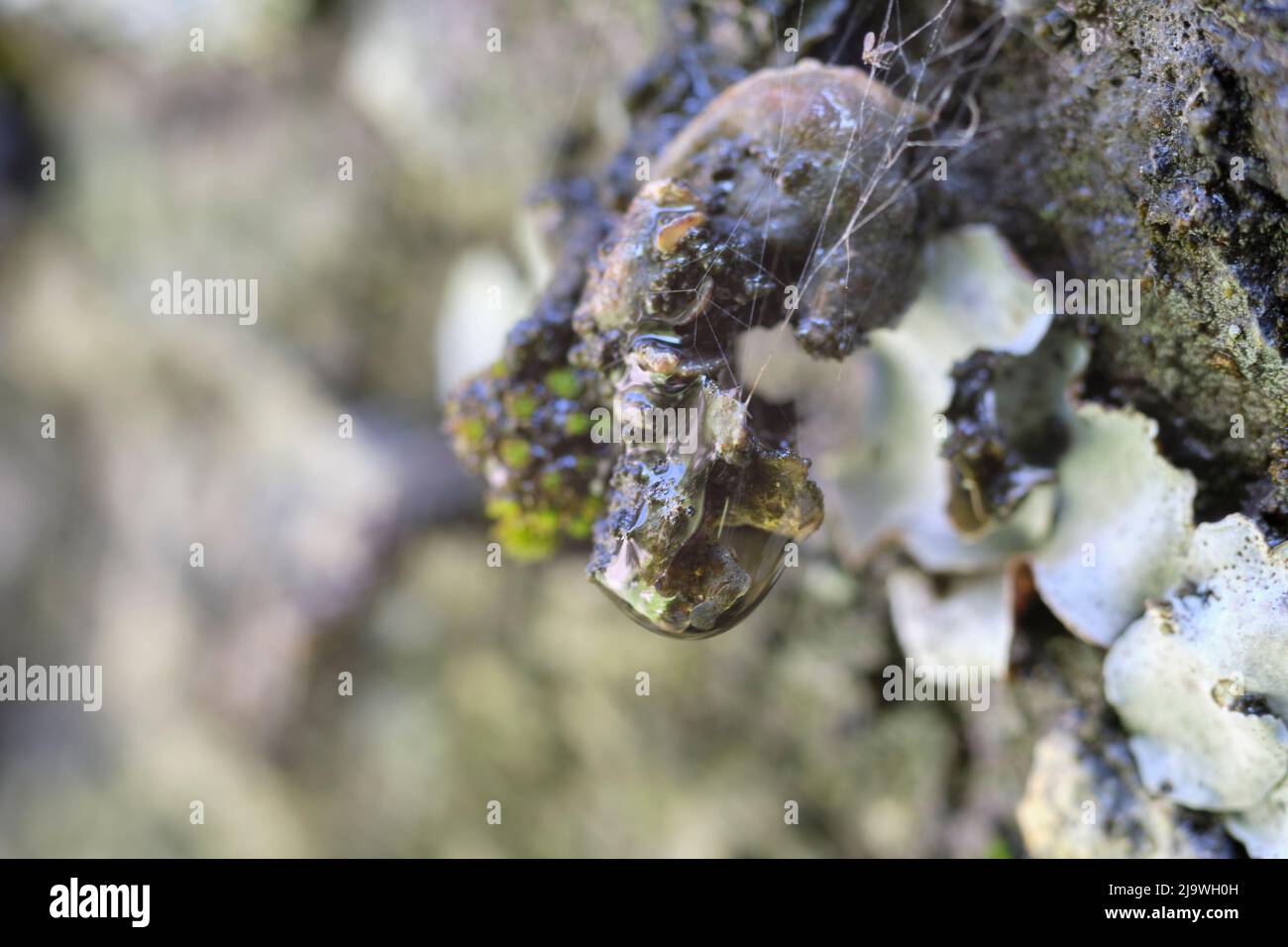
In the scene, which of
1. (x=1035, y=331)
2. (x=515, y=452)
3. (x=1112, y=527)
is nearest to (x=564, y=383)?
(x=515, y=452)

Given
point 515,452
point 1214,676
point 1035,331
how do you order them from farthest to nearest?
point 515,452, point 1035,331, point 1214,676

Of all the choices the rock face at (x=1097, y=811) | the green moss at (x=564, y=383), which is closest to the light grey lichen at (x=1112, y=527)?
the rock face at (x=1097, y=811)

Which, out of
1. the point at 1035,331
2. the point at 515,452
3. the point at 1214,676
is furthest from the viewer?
the point at 515,452

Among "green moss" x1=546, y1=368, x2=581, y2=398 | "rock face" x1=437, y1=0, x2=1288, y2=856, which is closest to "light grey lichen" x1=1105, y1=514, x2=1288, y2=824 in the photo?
"rock face" x1=437, y1=0, x2=1288, y2=856

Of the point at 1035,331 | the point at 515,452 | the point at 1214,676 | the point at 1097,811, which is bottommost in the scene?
the point at 1097,811

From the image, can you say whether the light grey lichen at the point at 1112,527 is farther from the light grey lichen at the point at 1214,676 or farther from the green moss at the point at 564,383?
the green moss at the point at 564,383

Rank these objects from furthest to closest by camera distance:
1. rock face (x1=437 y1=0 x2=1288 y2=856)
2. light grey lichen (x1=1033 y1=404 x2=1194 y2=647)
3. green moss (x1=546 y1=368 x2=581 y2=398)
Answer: green moss (x1=546 y1=368 x2=581 y2=398) → light grey lichen (x1=1033 y1=404 x2=1194 y2=647) → rock face (x1=437 y1=0 x2=1288 y2=856)

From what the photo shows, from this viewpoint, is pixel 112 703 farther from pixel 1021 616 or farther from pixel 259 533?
pixel 1021 616

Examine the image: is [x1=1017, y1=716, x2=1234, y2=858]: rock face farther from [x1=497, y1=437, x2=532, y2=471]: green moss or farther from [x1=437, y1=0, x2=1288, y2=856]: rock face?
[x1=497, y1=437, x2=532, y2=471]: green moss

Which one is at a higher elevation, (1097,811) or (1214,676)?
(1214,676)

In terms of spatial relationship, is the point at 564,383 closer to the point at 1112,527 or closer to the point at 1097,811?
the point at 1112,527
